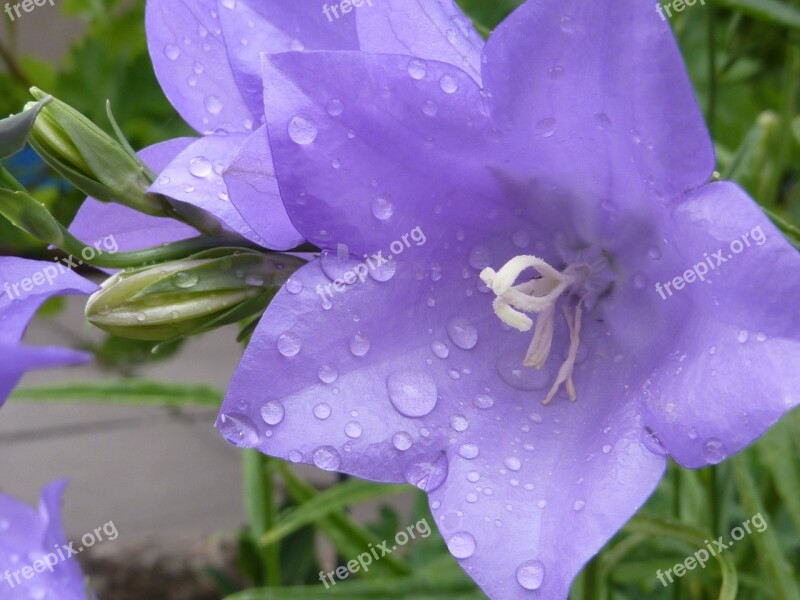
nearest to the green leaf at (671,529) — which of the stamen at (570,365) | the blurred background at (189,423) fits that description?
the blurred background at (189,423)

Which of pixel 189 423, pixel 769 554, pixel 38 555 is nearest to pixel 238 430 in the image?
pixel 38 555

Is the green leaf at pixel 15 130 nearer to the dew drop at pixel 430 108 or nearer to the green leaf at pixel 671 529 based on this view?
the dew drop at pixel 430 108

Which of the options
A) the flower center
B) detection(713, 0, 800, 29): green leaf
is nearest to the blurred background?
detection(713, 0, 800, 29): green leaf

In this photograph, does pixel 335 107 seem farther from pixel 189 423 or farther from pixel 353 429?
pixel 189 423

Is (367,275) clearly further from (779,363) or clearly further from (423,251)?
(779,363)

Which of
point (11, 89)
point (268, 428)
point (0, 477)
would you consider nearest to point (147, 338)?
point (268, 428)

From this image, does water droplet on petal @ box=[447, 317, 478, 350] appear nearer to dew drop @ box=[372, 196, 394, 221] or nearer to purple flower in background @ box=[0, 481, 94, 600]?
dew drop @ box=[372, 196, 394, 221]

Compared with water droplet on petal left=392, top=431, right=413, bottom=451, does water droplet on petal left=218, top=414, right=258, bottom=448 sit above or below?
above
